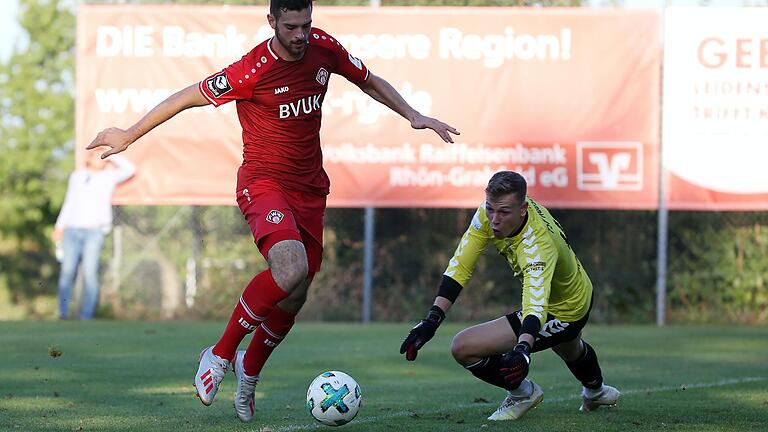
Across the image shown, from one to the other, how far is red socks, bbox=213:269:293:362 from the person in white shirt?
31.6ft

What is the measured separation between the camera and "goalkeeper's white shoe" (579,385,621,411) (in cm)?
754

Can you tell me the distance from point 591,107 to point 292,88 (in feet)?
31.4

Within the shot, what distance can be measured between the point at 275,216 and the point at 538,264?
4.81 feet

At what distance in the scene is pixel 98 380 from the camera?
30.8 feet

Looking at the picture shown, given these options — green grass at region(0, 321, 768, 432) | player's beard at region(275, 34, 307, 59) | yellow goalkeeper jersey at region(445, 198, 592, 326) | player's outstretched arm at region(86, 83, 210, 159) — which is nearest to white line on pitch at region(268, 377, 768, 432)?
green grass at region(0, 321, 768, 432)

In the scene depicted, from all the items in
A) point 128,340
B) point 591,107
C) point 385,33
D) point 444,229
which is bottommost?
point 128,340

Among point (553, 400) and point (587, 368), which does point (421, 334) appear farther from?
point (553, 400)

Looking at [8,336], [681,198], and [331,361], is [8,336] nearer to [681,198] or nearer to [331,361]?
[331,361]

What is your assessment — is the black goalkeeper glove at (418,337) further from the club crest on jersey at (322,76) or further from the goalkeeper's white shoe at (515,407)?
the club crest on jersey at (322,76)

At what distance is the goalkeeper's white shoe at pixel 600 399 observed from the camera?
297 inches

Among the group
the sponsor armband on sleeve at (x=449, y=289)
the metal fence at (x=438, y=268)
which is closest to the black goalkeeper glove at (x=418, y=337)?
the sponsor armband on sleeve at (x=449, y=289)

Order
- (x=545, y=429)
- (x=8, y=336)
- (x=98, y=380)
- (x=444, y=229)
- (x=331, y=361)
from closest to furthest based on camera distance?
(x=545, y=429)
(x=98, y=380)
(x=331, y=361)
(x=8, y=336)
(x=444, y=229)

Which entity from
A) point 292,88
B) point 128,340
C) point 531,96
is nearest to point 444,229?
point 531,96

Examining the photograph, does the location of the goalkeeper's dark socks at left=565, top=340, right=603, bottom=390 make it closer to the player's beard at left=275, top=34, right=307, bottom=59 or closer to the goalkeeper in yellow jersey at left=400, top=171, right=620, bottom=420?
the goalkeeper in yellow jersey at left=400, top=171, right=620, bottom=420
